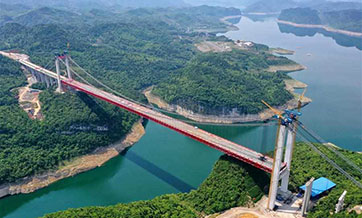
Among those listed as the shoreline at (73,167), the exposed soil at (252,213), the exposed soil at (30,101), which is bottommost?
the shoreline at (73,167)

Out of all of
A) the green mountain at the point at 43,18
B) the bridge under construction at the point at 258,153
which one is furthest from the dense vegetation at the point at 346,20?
the bridge under construction at the point at 258,153

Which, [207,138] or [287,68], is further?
[287,68]

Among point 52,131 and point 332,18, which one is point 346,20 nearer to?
point 332,18

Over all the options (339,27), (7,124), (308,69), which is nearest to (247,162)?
(7,124)

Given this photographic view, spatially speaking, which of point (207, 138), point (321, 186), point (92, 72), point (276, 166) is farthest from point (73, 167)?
point (92, 72)

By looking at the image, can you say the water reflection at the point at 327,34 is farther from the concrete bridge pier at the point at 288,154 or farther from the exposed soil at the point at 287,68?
the concrete bridge pier at the point at 288,154

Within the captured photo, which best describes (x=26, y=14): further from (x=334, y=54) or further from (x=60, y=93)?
(x=334, y=54)

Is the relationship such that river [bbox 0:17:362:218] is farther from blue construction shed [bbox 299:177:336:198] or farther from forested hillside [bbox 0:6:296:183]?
blue construction shed [bbox 299:177:336:198]
